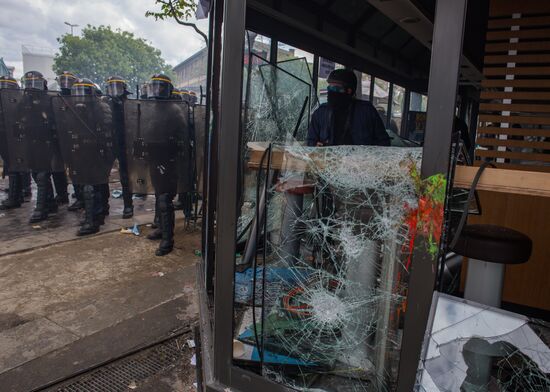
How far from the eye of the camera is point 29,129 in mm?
5906

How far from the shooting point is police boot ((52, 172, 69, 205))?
6830 millimetres

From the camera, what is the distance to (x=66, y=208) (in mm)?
6844

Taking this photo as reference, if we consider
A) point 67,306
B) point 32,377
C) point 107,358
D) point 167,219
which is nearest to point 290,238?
point 107,358

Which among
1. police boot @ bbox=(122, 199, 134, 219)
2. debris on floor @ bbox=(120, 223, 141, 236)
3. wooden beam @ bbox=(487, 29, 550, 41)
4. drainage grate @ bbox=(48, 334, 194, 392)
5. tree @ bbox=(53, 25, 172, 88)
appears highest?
tree @ bbox=(53, 25, 172, 88)

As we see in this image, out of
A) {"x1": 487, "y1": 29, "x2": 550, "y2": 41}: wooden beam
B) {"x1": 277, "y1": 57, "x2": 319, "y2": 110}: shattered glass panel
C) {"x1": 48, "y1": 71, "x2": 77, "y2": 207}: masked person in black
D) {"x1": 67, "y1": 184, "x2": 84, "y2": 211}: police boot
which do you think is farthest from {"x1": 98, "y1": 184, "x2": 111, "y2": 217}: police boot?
{"x1": 487, "y1": 29, "x2": 550, "y2": 41}: wooden beam

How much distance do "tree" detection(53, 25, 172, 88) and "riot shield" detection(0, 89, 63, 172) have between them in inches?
1276

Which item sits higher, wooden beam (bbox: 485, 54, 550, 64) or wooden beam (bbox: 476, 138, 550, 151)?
wooden beam (bbox: 485, 54, 550, 64)

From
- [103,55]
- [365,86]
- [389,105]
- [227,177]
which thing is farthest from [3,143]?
[103,55]

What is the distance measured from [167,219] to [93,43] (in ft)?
149

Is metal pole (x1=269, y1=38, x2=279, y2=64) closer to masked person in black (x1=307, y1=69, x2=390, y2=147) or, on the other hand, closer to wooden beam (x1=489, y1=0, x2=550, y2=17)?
masked person in black (x1=307, y1=69, x2=390, y2=147)

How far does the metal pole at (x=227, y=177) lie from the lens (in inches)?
61.7

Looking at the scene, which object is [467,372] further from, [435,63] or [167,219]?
[167,219]

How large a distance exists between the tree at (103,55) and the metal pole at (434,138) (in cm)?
3852

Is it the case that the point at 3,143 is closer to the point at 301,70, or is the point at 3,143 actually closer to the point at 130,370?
the point at 301,70
